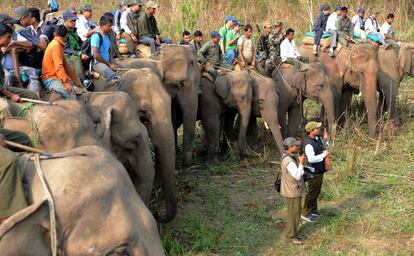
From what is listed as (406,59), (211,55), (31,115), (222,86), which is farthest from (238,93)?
(31,115)

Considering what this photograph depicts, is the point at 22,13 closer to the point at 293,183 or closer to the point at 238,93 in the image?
the point at 238,93

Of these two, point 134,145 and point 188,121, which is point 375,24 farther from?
point 134,145

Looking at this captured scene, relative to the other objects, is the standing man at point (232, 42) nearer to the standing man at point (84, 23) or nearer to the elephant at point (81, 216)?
the standing man at point (84, 23)

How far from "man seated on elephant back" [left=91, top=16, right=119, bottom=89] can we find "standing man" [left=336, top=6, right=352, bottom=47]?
536cm

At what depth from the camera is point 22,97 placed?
5219mm

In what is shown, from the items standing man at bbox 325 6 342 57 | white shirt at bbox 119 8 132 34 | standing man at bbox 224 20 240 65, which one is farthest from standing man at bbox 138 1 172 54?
standing man at bbox 325 6 342 57

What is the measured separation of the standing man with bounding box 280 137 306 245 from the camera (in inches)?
240

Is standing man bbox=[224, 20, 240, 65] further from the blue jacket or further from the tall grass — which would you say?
the tall grass

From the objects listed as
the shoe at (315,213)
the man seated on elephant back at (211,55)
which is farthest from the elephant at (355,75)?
the shoe at (315,213)

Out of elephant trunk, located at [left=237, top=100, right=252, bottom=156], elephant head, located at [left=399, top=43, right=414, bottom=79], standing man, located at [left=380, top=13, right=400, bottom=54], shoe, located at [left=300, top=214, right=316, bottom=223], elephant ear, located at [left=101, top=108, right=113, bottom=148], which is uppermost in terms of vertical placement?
elephant ear, located at [left=101, top=108, right=113, bottom=148]

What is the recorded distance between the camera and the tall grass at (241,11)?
1523cm

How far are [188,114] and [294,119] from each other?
2.45 m

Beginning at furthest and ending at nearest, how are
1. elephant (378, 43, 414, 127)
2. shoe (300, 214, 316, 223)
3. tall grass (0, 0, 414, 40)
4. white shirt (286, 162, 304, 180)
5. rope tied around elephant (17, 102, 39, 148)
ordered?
tall grass (0, 0, 414, 40) < elephant (378, 43, 414, 127) < shoe (300, 214, 316, 223) < white shirt (286, 162, 304, 180) < rope tied around elephant (17, 102, 39, 148)

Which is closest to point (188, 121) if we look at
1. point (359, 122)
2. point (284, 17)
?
point (359, 122)
